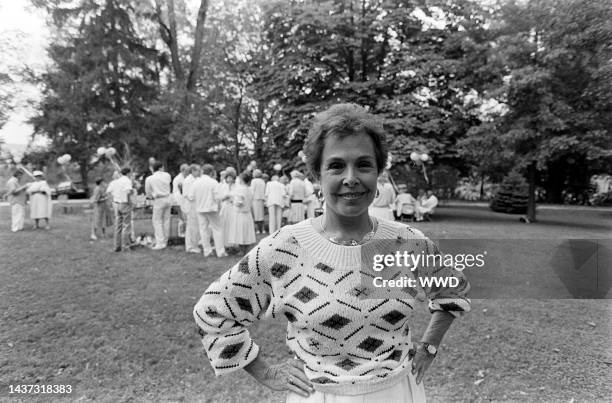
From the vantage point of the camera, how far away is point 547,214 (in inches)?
535

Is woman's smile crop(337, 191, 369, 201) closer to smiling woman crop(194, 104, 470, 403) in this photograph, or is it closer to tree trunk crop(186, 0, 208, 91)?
smiling woman crop(194, 104, 470, 403)

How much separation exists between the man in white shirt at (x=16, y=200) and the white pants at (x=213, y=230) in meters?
7.06

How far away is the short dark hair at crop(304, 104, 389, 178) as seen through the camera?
4.37 ft

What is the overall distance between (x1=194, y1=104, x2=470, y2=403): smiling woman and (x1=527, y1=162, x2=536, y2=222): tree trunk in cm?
1498

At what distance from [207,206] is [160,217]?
1695 mm

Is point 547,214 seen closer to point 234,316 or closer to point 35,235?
point 234,316

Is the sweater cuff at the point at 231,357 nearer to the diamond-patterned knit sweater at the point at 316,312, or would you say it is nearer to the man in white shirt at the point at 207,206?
the diamond-patterned knit sweater at the point at 316,312

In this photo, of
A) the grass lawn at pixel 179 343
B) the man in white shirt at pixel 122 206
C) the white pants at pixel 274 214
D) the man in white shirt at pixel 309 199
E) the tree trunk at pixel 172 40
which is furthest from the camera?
the tree trunk at pixel 172 40

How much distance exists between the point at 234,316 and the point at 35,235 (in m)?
12.5

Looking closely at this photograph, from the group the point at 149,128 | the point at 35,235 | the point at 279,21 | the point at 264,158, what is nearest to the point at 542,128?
the point at 279,21

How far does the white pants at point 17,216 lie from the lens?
11.7 meters

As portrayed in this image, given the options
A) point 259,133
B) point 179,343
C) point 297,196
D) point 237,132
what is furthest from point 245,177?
point 237,132

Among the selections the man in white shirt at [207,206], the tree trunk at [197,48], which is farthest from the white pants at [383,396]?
the tree trunk at [197,48]

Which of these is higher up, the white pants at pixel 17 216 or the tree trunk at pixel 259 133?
the tree trunk at pixel 259 133
